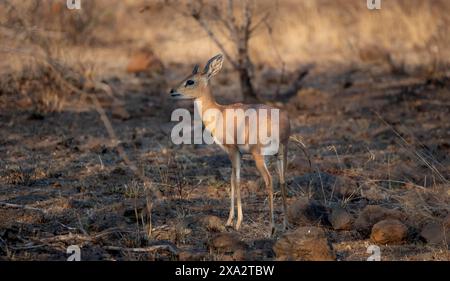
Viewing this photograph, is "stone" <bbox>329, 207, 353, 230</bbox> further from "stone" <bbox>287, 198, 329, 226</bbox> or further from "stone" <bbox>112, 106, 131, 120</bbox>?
"stone" <bbox>112, 106, 131, 120</bbox>

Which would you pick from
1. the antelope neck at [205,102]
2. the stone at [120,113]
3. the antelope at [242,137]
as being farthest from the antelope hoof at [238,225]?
the stone at [120,113]

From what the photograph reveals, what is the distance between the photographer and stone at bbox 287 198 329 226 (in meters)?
7.42

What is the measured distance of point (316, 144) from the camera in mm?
11164

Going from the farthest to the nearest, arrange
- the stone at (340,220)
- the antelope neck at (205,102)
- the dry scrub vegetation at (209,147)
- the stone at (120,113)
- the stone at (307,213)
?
the stone at (120,113)
the antelope neck at (205,102)
the stone at (307,213)
the stone at (340,220)
the dry scrub vegetation at (209,147)

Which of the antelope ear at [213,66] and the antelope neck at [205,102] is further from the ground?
the antelope ear at [213,66]

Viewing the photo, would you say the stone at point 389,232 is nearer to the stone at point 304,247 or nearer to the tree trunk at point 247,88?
the stone at point 304,247

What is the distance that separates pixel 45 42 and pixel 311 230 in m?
7.27

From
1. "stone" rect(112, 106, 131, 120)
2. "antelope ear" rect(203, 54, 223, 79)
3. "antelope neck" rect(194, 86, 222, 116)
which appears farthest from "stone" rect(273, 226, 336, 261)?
"stone" rect(112, 106, 131, 120)

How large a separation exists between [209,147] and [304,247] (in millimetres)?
4719

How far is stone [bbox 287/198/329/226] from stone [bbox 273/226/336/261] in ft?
3.05

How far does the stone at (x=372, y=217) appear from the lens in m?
7.19

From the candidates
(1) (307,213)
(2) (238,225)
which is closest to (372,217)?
(1) (307,213)

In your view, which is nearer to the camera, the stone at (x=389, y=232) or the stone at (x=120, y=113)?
the stone at (x=389, y=232)

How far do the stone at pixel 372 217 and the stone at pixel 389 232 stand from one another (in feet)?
0.70
